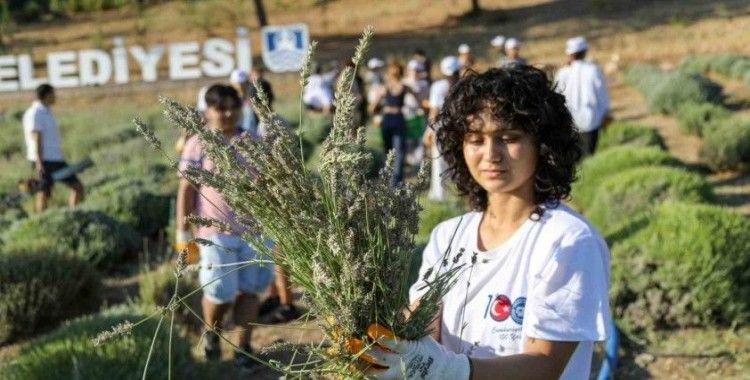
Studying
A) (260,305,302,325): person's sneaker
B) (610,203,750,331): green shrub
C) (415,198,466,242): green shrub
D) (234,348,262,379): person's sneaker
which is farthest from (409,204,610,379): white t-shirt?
(415,198,466,242): green shrub

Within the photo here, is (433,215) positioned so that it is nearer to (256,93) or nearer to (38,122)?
(38,122)

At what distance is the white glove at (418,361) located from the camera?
1.76 metres

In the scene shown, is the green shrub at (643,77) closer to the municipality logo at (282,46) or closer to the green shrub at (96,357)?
the municipality logo at (282,46)

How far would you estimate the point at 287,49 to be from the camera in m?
24.6

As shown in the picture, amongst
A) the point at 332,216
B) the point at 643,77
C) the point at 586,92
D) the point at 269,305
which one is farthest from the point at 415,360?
the point at 643,77

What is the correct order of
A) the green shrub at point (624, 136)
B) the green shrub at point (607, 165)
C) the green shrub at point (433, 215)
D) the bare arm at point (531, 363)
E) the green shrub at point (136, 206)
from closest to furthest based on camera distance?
1. the bare arm at point (531, 363)
2. the green shrub at point (433, 215)
3. the green shrub at point (607, 165)
4. the green shrub at point (136, 206)
5. the green shrub at point (624, 136)

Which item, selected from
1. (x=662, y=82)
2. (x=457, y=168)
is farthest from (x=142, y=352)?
(x=662, y=82)

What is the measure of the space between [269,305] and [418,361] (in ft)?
14.5

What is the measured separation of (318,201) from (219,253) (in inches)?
117

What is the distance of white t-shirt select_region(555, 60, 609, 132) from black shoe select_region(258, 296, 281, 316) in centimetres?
371

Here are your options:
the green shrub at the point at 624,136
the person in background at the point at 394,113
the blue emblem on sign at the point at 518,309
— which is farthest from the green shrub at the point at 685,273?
the green shrub at the point at 624,136

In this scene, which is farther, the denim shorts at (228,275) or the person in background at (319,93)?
the person in background at (319,93)

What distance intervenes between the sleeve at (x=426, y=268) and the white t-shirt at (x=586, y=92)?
21.7 ft

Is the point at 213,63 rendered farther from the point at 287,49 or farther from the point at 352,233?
the point at 352,233
